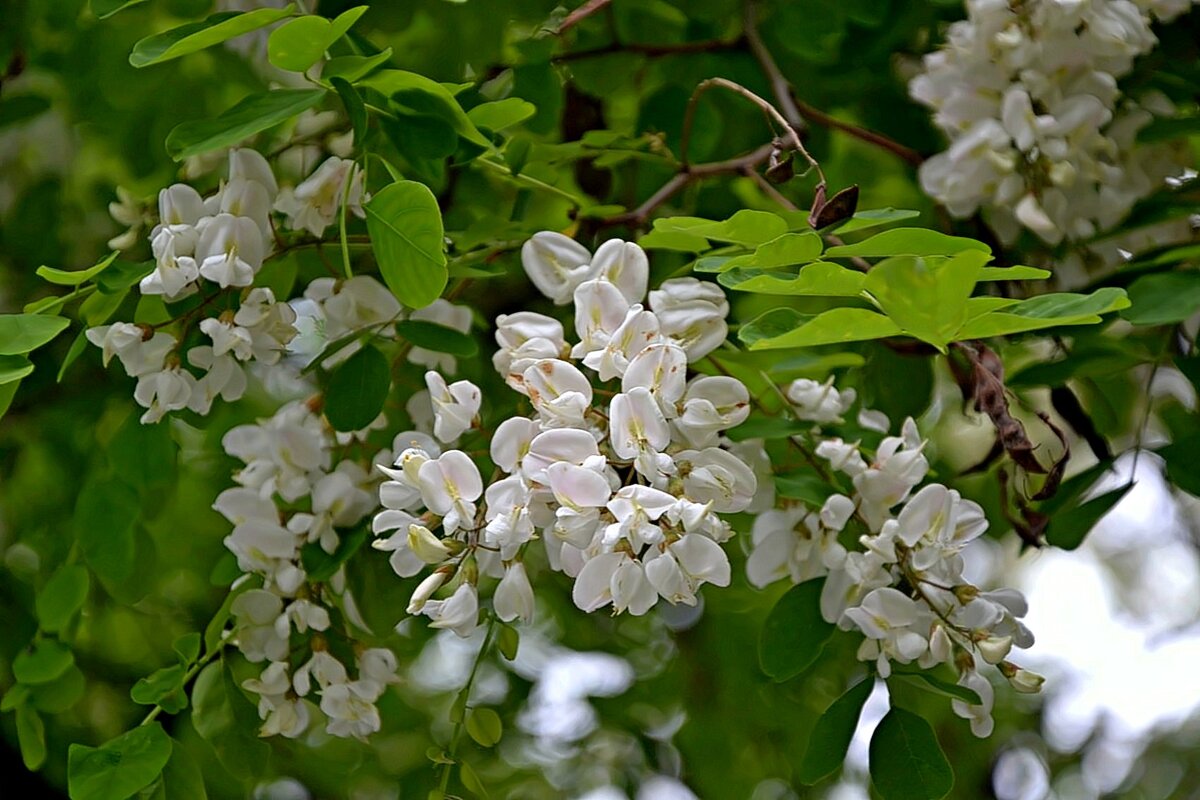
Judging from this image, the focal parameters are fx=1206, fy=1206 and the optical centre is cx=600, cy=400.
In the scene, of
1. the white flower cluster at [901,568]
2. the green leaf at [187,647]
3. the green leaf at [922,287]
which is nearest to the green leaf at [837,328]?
the green leaf at [922,287]

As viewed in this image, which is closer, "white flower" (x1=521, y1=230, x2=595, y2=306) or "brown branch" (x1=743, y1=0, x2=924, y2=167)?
"white flower" (x1=521, y1=230, x2=595, y2=306)

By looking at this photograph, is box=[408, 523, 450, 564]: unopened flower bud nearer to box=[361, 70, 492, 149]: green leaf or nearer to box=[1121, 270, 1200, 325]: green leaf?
box=[361, 70, 492, 149]: green leaf

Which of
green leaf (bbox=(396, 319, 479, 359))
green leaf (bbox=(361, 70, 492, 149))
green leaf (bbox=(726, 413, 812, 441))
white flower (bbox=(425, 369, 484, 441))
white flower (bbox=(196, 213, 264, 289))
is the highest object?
green leaf (bbox=(361, 70, 492, 149))

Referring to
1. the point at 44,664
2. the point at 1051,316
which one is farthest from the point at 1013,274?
the point at 44,664

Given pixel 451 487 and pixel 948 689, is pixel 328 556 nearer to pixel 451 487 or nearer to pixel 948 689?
pixel 451 487

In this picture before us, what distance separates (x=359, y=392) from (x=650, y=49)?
1.10 feet

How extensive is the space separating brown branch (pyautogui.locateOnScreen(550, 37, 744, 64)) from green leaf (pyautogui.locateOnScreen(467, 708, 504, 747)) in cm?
42

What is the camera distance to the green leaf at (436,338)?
0.58m

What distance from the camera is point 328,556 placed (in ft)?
1.91

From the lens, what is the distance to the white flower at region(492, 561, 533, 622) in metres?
0.48

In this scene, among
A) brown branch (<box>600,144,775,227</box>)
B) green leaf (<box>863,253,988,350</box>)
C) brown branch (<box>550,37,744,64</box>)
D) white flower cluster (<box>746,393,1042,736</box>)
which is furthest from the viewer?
brown branch (<box>550,37,744,64</box>)

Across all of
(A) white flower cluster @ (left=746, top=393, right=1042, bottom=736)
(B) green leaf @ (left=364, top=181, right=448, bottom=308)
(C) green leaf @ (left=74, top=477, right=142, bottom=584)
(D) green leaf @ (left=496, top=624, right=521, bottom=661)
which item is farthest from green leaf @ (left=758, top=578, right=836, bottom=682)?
(C) green leaf @ (left=74, top=477, right=142, bottom=584)

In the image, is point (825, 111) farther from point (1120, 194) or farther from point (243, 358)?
point (243, 358)

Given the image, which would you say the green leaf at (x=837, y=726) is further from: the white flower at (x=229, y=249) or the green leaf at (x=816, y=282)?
the white flower at (x=229, y=249)
